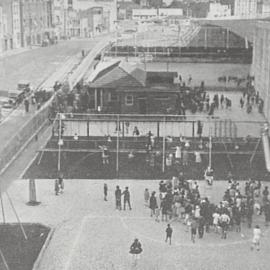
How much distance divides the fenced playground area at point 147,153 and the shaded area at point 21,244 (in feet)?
22.0

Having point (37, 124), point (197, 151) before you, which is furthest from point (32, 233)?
point (37, 124)

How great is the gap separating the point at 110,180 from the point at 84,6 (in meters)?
108

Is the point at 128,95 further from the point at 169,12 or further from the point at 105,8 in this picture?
the point at 169,12

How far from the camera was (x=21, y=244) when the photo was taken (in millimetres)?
21422

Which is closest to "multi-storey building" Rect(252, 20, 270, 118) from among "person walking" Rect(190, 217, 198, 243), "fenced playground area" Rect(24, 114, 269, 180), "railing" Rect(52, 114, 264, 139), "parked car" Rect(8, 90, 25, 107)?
"railing" Rect(52, 114, 264, 139)

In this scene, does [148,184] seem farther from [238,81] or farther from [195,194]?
[238,81]

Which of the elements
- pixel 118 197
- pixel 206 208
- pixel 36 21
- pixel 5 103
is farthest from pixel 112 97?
pixel 36 21

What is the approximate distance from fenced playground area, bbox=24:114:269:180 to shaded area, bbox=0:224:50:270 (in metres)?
6.70

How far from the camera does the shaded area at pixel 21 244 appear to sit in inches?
784

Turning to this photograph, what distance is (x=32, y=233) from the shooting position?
22.6 m

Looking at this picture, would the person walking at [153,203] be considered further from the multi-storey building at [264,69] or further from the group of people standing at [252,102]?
the group of people standing at [252,102]

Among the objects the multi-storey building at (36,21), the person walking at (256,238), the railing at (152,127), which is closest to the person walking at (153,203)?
the person walking at (256,238)

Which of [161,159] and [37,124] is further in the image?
[37,124]

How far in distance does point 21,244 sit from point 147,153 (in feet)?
40.4
